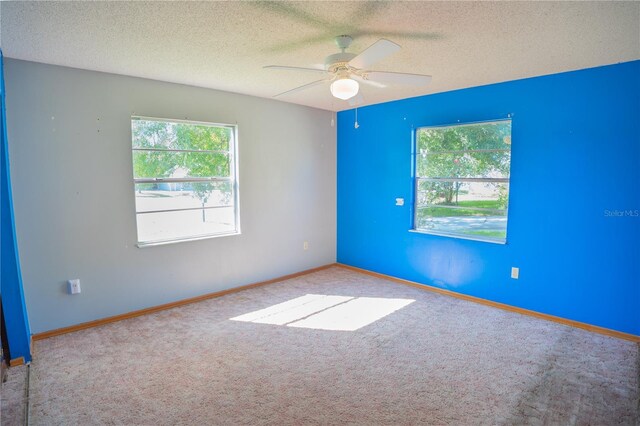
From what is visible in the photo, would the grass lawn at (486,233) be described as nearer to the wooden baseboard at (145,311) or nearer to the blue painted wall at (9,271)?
the wooden baseboard at (145,311)

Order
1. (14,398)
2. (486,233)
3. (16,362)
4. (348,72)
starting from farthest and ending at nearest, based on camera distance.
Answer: (486,233) < (16,362) < (348,72) < (14,398)

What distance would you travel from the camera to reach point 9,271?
2.56m

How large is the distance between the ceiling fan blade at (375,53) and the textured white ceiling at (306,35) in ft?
0.74

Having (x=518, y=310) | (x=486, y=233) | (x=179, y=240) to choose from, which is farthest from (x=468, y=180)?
(x=179, y=240)

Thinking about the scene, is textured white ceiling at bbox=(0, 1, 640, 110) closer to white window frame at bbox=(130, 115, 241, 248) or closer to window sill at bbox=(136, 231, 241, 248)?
white window frame at bbox=(130, 115, 241, 248)

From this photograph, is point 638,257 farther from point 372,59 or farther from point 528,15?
point 372,59

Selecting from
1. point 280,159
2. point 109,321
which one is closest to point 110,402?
point 109,321

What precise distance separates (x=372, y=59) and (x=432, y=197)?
8.46ft

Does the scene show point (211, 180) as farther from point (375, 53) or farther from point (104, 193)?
point (375, 53)

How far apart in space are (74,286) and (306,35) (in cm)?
296

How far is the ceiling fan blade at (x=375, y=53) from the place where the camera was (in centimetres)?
194

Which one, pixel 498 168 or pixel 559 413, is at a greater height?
pixel 498 168

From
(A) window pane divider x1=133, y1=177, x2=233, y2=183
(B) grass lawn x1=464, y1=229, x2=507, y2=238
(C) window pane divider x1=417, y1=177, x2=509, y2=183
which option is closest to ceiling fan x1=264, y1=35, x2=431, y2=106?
(C) window pane divider x1=417, y1=177, x2=509, y2=183

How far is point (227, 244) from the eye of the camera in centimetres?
424
